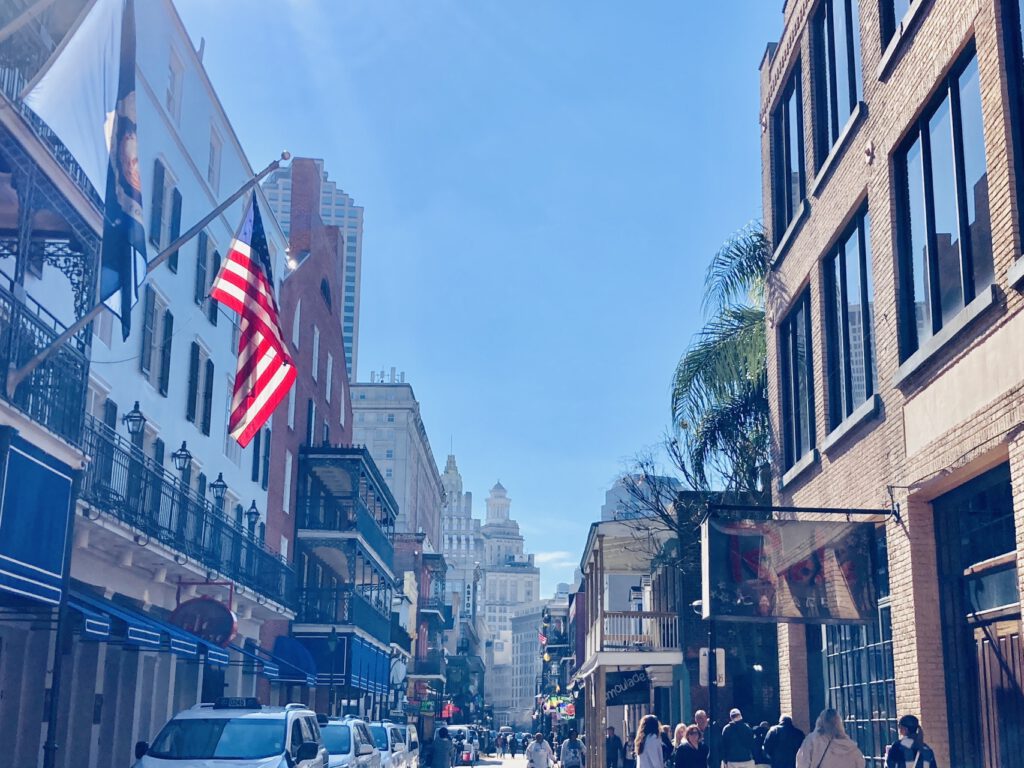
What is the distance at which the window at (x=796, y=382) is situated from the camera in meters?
18.0

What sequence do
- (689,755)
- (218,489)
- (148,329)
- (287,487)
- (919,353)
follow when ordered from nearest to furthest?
1. (919,353)
2. (689,755)
3. (148,329)
4. (218,489)
5. (287,487)

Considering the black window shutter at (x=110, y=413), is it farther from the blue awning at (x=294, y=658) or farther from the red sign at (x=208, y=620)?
the blue awning at (x=294, y=658)

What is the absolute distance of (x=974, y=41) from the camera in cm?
1142

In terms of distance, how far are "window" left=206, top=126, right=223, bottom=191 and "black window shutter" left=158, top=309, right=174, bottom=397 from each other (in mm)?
4716

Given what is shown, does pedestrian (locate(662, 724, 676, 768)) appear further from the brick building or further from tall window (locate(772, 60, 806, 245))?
tall window (locate(772, 60, 806, 245))

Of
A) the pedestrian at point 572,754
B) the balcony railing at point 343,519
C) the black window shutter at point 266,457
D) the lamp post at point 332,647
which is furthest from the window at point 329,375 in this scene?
the pedestrian at point 572,754

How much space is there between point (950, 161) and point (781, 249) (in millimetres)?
7445

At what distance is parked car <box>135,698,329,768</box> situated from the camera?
1377cm

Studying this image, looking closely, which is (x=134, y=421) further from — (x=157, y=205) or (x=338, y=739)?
(x=338, y=739)

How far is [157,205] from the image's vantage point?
25.3 metres

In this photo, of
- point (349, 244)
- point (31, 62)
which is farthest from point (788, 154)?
point (349, 244)

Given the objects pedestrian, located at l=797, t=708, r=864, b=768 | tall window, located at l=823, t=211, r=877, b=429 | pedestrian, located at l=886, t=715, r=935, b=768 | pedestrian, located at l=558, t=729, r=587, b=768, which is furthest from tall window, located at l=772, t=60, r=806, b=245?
pedestrian, located at l=558, t=729, r=587, b=768

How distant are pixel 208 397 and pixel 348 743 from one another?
12455 millimetres

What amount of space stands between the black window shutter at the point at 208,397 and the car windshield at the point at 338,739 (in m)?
11.3
